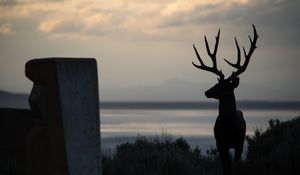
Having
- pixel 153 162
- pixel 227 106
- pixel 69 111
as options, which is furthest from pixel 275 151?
pixel 69 111

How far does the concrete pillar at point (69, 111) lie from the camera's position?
24.8ft

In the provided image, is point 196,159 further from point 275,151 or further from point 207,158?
point 275,151

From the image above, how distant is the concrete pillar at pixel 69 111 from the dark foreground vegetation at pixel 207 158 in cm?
362

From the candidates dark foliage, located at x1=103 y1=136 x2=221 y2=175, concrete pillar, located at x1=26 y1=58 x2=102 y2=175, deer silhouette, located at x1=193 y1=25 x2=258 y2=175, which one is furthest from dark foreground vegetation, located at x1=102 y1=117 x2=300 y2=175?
concrete pillar, located at x1=26 y1=58 x2=102 y2=175

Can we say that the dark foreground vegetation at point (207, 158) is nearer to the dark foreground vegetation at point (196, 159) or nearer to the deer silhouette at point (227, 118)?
the dark foreground vegetation at point (196, 159)

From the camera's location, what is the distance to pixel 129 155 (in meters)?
12.6

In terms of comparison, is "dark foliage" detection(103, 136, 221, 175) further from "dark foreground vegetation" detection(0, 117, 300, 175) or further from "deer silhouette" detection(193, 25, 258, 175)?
"deer silhouette" detection(193, 25, 258, 175)

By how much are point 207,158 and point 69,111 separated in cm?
692

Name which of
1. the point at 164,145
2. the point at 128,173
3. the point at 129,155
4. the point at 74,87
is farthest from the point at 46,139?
the point at 164,145

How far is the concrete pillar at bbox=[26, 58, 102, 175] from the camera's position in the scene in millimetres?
7547

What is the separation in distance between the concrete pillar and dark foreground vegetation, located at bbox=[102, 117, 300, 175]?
362 cm

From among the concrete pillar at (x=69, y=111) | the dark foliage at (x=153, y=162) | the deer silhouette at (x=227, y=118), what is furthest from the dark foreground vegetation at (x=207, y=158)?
the concrete pillar at (x=69, y=111)

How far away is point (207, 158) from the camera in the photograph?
46.2 ft

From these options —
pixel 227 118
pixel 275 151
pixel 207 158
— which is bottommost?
pixel 207 158
